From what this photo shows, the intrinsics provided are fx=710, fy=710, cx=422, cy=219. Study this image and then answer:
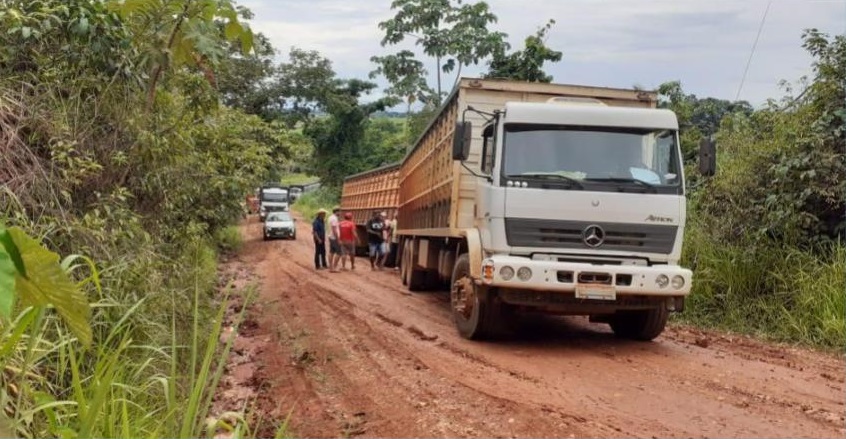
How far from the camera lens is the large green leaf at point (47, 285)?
5.60ft

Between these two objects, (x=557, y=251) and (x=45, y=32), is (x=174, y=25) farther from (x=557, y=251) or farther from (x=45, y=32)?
(x=557, y=251)

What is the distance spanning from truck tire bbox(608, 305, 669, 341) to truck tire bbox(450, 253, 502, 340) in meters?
1.64

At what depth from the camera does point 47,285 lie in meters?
1.75

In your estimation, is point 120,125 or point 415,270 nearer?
point 120,125

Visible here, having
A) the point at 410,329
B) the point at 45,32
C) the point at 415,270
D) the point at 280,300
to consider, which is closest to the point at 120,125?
the point at 45,32

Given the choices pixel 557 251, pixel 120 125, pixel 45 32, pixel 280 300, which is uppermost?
pixel 45 32

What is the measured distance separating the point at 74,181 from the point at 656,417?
14.7ft

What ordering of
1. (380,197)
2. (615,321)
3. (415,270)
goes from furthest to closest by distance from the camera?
(380,197) → (415,270) → (615,321)

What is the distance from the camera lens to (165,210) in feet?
22.9

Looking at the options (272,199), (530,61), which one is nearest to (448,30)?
(530,61)

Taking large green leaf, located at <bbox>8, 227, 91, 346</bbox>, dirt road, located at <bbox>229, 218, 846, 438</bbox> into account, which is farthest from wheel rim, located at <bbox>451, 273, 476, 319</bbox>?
large green leaf, located at <bbox>8, 227, 91, 346</bbox>

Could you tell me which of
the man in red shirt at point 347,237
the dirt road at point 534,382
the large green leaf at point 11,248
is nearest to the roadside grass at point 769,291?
the dirt road at point 534,382

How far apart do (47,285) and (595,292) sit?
226 inches

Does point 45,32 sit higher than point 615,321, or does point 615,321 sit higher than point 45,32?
point 45,32
